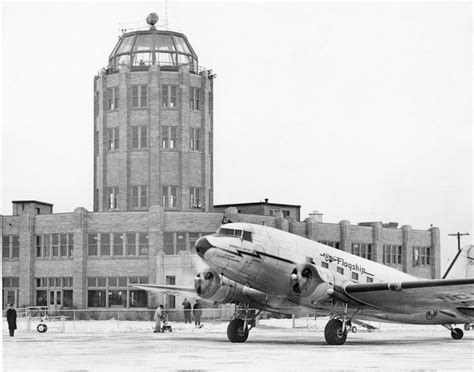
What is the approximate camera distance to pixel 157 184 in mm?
88500

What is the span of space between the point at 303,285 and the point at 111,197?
185 ft

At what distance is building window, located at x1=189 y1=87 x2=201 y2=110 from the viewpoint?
293ft

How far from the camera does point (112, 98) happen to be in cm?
8938

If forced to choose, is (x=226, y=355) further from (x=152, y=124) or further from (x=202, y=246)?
(x=152, y=124)

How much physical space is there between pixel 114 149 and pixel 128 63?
28.3 ft

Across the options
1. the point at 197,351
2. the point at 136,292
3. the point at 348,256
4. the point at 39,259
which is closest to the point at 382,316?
the point at 348,256

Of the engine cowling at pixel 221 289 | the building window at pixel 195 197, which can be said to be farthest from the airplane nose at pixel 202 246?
the building window at pixel 195 197

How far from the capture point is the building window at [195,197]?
90.2m

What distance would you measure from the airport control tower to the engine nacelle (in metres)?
52.5

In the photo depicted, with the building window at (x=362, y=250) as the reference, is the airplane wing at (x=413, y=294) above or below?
below

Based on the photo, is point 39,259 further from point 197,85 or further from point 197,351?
point 197,351

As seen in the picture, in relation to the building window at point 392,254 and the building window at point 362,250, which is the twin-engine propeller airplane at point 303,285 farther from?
the building window at point 392,254

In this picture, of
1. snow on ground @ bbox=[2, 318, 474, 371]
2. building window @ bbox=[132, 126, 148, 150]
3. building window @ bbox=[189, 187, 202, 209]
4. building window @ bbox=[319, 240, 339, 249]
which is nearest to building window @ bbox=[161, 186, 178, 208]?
building window @ bbox=[189, 187, 202, 209]

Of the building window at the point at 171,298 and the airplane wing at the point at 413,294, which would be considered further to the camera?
the building window at the point at 171,298
